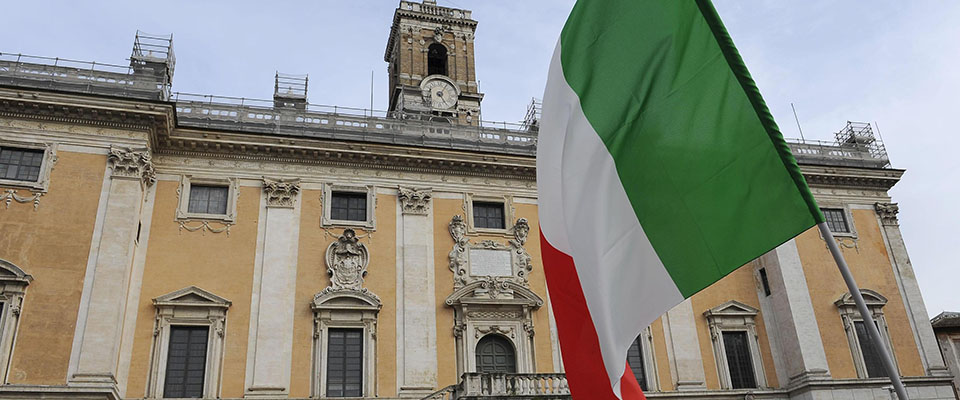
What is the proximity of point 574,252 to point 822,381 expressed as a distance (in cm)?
2121

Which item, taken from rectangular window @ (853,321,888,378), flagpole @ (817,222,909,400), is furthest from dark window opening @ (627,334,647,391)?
flagpole @ (817,222,909,400)

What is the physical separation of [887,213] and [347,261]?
20095 millimetres

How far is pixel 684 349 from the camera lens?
24.5 meters

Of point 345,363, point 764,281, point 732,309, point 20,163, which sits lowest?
point 345,363

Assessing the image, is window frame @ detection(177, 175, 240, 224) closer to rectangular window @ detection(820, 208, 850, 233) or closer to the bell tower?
the bell tower

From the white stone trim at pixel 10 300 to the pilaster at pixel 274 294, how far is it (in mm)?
5753

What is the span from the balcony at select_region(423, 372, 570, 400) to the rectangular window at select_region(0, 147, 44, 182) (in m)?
12.7

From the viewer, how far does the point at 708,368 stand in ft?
80.7

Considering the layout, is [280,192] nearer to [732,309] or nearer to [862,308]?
[732,309]

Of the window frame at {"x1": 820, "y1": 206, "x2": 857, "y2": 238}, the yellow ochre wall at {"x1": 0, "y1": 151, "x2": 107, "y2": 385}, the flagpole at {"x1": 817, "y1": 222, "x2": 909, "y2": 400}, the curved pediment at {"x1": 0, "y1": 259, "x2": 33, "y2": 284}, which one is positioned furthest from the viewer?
the window frame at {"x1": 820, "y1": 206, "x2": 857, "y2": 238}

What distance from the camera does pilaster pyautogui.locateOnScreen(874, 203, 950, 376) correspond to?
2623cm

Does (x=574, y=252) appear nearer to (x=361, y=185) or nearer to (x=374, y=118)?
(x=361, y=185)

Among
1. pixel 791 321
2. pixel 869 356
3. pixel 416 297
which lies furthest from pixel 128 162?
pixel 869 356

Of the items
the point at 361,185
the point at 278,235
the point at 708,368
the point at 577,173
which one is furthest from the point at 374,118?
the point at 577,173
